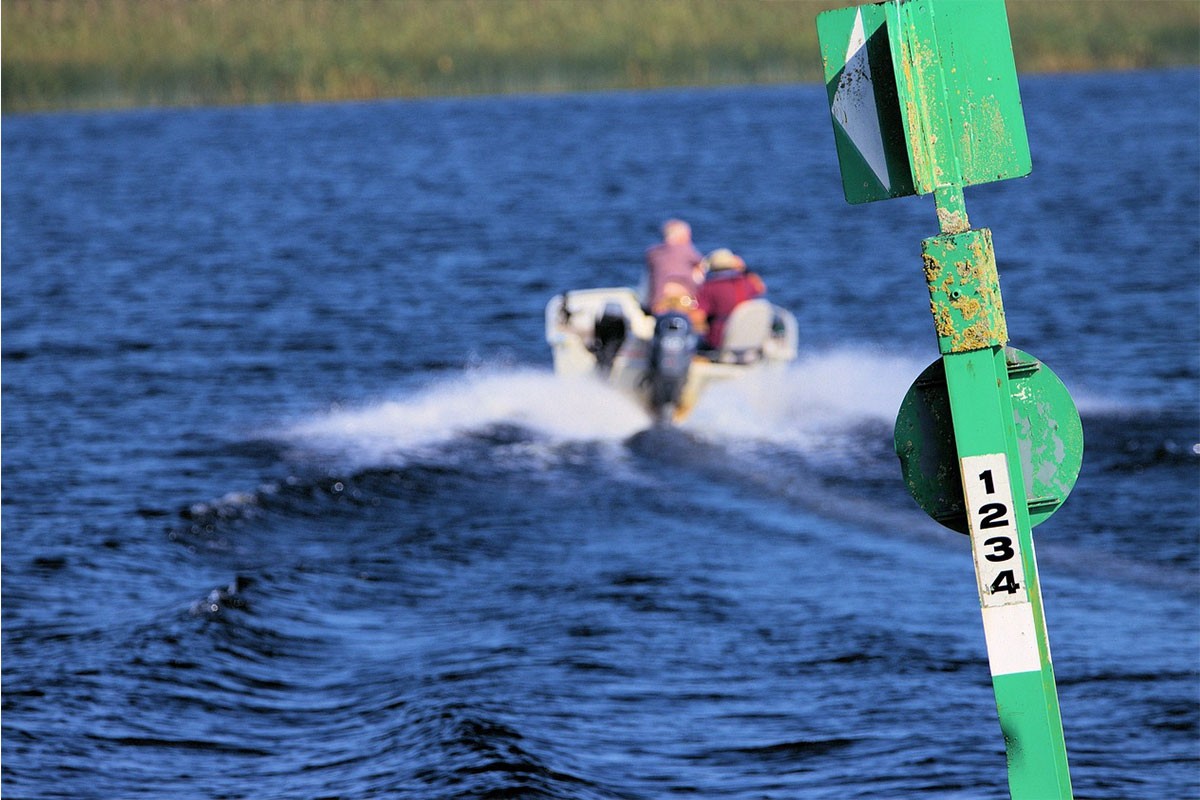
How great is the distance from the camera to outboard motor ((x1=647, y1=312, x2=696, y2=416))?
15141mm

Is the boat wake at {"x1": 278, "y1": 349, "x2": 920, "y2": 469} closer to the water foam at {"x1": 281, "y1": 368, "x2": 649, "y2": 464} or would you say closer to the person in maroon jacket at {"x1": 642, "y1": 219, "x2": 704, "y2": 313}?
the water foam at {"x1": 281, "y1": 368, "x2": 649, "y2": 464}

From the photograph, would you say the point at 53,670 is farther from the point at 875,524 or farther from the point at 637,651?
the point at 875,524

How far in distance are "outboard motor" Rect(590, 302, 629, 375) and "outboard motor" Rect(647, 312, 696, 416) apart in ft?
2.96

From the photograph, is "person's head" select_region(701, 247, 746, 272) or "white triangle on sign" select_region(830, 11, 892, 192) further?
"person's head" select_region(701, 247, 746, 272)

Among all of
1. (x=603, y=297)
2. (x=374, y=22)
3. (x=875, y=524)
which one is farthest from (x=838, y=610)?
(x=374, y=22)

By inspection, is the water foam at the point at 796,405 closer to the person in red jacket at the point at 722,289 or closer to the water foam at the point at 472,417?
the person in red jacket at the point at 722,289

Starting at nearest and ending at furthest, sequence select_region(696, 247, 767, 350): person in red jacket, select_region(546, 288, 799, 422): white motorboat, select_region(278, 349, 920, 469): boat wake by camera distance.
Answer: select_region(546, 288, 799, 422): white motorboat
select_region(278, 349, 920, 469): boat wake
select_region(696, 247, 767, 350): person in red jacket

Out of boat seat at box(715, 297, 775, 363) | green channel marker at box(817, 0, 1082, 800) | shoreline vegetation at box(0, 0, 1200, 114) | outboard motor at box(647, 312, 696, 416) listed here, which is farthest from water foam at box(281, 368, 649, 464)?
shoreline vegetation at box(0, 0, 1200, 114)

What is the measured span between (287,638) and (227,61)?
189 feet

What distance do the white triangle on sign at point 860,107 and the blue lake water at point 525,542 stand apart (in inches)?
150

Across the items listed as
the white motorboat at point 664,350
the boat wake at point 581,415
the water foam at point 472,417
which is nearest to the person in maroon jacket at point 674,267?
the white motorboat at point 664,350

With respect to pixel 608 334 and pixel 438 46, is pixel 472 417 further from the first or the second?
pixel 438 46

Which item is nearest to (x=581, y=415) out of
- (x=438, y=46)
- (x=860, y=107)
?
(x=860, y=107)

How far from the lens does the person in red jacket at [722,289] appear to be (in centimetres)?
1600
